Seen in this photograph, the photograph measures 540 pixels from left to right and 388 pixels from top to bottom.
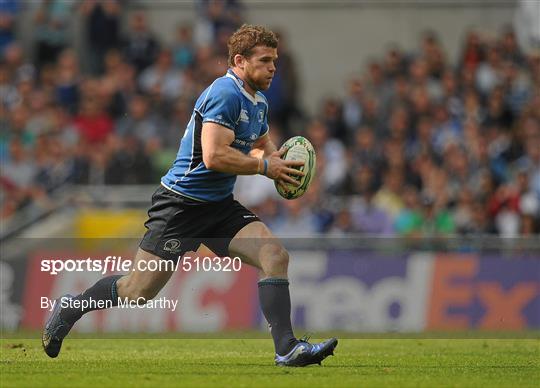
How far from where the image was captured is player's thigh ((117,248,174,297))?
32.5 feet

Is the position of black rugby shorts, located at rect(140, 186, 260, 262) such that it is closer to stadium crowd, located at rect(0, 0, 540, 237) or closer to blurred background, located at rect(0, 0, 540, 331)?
blurred background, located at rect(0, 0, 540, 331)

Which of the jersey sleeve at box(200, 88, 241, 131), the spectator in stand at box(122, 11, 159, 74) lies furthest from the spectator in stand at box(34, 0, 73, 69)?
the jersey sleeve at box(200, 88, 241, 131)

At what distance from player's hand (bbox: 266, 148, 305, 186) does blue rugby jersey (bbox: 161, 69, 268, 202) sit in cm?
35

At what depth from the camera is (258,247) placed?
386 inches

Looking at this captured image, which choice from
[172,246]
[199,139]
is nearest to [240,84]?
[199,139]

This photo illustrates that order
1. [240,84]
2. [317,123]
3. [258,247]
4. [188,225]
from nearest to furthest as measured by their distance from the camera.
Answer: [258,247]
[240,84]
[188,225]
[317,123]

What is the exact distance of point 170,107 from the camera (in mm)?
20484

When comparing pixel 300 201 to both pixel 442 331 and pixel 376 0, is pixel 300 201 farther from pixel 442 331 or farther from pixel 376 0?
pixel 376 0

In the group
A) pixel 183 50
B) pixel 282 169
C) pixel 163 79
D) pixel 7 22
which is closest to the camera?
pixel 282 169

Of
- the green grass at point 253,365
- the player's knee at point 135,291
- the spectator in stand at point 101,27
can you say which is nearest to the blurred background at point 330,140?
the spectator in stand at point 101,27

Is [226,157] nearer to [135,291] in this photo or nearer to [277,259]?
[277,259]

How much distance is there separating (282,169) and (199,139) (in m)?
0.72

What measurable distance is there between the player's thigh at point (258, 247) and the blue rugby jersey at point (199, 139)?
0.39 m

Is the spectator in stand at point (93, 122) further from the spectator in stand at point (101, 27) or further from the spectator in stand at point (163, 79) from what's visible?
the spectator in stand at point (101, 27)
